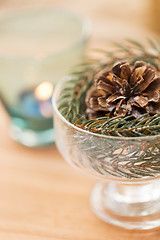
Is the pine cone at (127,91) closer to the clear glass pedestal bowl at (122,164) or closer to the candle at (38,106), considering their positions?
the clear glass pedestal bowl at (122,164)

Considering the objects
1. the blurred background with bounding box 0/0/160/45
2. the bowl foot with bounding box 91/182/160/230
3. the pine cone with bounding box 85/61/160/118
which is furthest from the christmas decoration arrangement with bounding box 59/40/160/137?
the blurred background with bounding box 0/0/160/45

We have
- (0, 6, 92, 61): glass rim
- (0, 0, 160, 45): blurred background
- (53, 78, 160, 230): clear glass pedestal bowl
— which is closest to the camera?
(53, 78, 160, 230): clear glass pedestal bowl

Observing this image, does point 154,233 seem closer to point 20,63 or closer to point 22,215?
point 22,215

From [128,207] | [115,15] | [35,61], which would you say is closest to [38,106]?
[35,61]

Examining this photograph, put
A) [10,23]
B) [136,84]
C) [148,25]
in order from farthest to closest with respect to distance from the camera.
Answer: [148,25]
[10,23]
[136,84]


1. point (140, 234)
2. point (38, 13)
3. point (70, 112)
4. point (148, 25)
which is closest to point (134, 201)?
point (140, 234)

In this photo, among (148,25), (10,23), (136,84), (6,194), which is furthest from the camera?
(148,25)

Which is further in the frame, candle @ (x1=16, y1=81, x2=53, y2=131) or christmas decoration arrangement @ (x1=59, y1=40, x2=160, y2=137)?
candle @ (x1=16, y1=81, x2=53, y2=131)

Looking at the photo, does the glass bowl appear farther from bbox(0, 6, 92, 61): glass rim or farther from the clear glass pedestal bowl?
the clear glass pedestal bowl
